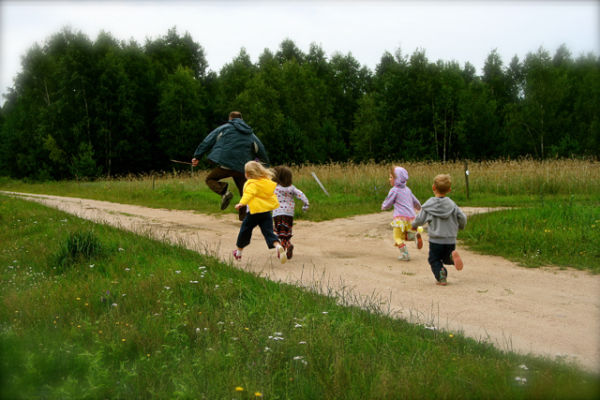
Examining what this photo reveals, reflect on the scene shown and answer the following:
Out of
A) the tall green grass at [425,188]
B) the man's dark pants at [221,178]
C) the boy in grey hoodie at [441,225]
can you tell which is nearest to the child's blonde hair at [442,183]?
the boy in grey hoodie at [441,225]

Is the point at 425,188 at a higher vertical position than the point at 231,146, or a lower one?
lower

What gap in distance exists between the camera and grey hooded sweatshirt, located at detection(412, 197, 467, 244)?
7.10m

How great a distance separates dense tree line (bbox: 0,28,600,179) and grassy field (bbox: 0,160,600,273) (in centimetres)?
2645

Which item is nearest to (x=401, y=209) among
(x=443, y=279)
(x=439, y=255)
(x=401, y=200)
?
(x=401, y=200)

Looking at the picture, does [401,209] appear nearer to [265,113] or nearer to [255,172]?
[255,172]

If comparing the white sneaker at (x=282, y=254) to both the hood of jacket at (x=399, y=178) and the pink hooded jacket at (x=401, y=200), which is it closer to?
the pink hooded jacket at (x=401, y=200)

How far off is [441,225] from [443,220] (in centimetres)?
8

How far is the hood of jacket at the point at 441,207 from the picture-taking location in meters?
7.16

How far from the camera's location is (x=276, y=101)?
54.0m

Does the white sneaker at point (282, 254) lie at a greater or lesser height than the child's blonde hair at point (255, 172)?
lesser

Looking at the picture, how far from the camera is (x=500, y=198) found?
52.2 ft

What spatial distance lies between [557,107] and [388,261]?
47357 mm

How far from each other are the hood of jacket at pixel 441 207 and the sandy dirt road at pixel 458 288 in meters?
0.92

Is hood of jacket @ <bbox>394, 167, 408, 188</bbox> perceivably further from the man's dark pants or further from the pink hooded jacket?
the man's dark pants
